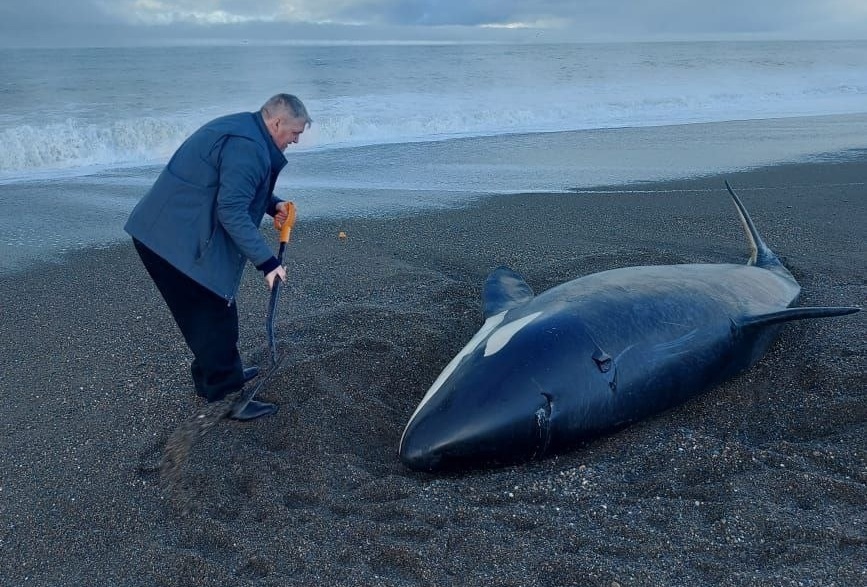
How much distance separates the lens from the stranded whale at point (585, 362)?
3.64 meters

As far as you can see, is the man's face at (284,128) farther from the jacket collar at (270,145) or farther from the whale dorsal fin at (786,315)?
the whale dorsal fin at (786,315)

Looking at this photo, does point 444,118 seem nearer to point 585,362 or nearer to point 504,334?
point 504,334

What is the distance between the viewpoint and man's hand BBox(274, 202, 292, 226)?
4.56 meters

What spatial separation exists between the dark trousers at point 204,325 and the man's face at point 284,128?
1.01 metres

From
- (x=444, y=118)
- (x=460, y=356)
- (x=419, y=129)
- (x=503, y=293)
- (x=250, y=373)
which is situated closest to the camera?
(x=460, y=356)

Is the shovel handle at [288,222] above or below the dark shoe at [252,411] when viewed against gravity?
above

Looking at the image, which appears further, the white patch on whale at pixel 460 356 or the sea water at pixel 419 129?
the sea water at pixel 419 129

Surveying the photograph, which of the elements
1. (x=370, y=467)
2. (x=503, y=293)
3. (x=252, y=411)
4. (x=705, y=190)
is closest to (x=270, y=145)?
(x=252, y=411)

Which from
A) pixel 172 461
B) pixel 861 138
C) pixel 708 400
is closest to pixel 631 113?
pixel 861 138

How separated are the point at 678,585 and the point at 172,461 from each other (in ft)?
9.04

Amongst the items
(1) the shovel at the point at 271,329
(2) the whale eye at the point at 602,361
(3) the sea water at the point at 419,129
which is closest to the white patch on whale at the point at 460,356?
(2) the whale eye at the point at 602,361

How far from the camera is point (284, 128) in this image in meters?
4.07

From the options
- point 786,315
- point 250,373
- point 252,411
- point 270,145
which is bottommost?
point 250,373

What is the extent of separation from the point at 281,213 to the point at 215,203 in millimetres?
589
